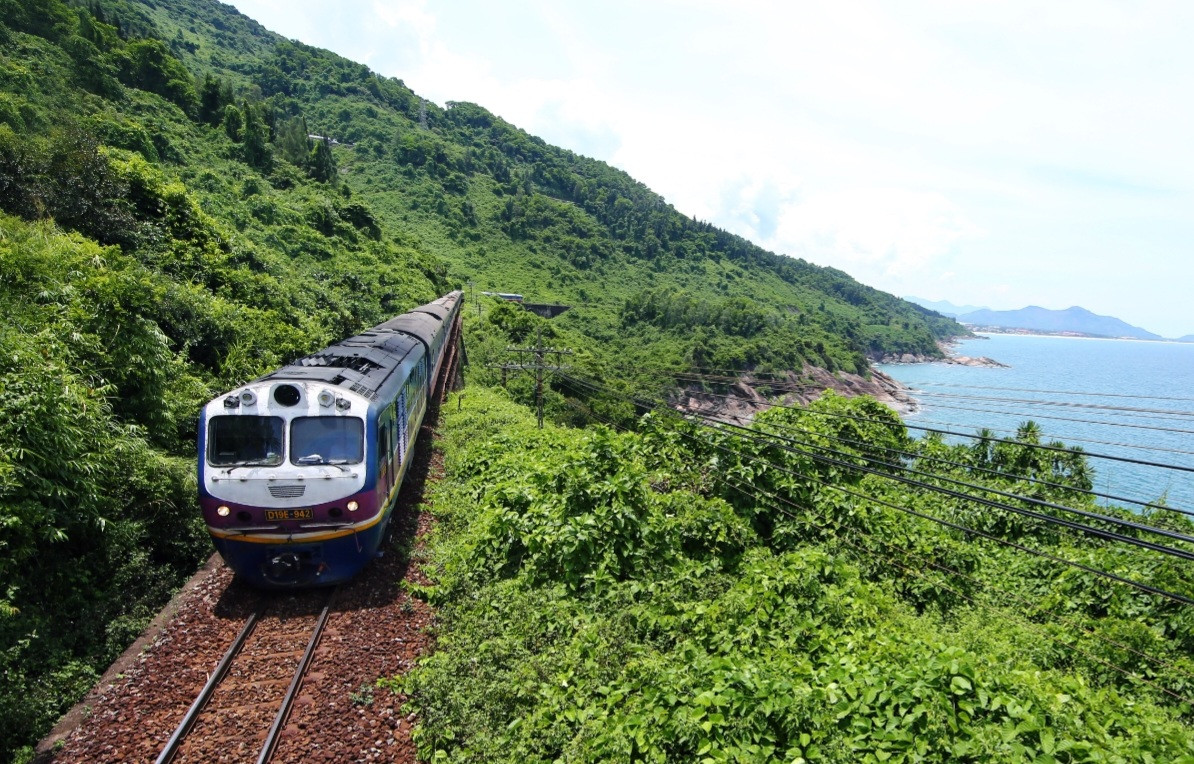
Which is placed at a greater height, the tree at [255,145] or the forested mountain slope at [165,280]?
the tree at [255,145]

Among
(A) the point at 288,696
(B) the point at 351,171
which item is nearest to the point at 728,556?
(A) the point at 288,696

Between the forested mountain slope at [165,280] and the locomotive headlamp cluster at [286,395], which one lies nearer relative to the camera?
the forested mountain slope at [165,280]

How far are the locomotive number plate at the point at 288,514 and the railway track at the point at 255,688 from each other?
1.35 meters

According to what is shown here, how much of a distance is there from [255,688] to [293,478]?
8.45ft

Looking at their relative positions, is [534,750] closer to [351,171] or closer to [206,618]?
[206,618]

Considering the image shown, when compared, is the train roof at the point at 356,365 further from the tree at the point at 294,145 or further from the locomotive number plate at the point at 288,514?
the tree at the point at 294,145

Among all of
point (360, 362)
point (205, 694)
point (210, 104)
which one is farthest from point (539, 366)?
point (210, 104)

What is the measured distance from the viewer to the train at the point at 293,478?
825 cm

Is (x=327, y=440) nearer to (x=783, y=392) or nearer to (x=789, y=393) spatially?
(x=783, y=392)

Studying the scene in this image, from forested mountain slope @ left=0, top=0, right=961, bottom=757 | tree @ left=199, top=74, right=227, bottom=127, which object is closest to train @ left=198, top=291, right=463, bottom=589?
forested mountain slope @ left=0, top=0, right=961, bottom=757

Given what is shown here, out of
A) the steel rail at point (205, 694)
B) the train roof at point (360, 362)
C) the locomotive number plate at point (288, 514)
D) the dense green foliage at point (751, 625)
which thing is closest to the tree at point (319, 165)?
the train roof at point (360, 362)

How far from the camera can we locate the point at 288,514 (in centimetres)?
832

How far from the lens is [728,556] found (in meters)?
9.84

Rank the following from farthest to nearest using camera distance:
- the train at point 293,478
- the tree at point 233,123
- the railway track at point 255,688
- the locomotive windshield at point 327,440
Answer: the tree at point 233,123 < the locomotive windshield at point 327,440 < the train at point 293,478 < the railway track at point 255,688
